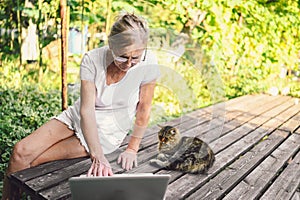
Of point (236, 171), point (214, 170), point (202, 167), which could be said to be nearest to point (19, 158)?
point (202, 167)

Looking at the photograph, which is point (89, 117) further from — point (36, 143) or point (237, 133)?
point (237, 133)

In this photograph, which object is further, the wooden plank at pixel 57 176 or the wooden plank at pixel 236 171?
the wooden plank at pixel 236 171

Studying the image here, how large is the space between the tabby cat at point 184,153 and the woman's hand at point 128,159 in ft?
0.46

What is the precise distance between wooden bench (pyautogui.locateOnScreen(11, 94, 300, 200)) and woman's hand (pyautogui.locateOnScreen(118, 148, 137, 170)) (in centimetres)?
4

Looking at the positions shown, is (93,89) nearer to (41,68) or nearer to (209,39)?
(41,68)

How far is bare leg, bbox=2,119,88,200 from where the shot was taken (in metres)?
1.76

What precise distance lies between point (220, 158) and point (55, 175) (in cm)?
107

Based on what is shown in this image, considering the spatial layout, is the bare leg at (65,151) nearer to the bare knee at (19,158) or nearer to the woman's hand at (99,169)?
the bare knee at (19,158)

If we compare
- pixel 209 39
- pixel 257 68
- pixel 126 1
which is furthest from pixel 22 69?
pixel 257 68

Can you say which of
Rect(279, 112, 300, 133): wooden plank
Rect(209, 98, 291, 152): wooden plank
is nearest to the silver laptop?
Rect(209, 98, 291, 152): wooden plank

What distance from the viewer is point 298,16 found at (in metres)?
4.75

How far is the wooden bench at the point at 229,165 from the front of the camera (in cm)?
169

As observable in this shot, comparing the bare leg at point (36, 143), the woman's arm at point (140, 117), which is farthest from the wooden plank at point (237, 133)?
the bare leg at point (36, 143)

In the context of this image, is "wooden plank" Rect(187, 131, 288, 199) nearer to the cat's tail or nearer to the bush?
the cat's tail
